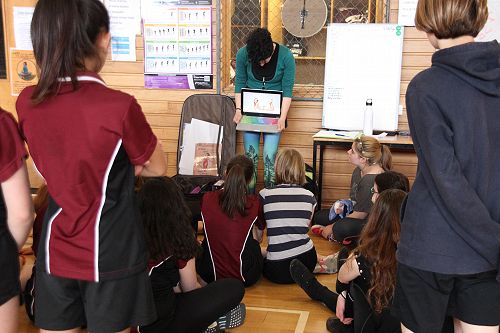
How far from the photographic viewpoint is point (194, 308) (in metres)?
2.29

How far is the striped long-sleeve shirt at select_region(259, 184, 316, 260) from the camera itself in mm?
2998

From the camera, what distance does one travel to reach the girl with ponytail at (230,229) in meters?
2.85

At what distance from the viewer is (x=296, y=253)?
3.03 meters

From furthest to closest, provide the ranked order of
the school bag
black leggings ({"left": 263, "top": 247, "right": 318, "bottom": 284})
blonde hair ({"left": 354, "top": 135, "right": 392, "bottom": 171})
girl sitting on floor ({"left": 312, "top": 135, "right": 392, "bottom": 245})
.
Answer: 1. the school bag
2. blonde hair ({"left": 354, "top": 135, "right": 392, "bottom": 171})
3. girl sitting on floor ({"left": 312, "top": 135, "right": 392, "bottom": 245})
4. black leggings ({"left": 263, "top": 247, "right": 318, "bottom": 284})

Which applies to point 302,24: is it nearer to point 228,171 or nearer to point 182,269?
point 228,171

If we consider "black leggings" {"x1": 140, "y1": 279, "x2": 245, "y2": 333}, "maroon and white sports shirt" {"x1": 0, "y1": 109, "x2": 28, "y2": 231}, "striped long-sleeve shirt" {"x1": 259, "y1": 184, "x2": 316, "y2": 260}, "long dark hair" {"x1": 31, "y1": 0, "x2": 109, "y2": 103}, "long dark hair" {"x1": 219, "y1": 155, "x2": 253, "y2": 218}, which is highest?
"long dark hair" {"x1": 31, "y1": 0, "x2": 109, "y2": 103}

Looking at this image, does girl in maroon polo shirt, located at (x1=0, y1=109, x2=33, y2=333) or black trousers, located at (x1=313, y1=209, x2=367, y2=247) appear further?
black trousers, located at (x1=313, y1=209, x2=367, y2=247)

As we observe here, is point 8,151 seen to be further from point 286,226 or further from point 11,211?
point 286,226

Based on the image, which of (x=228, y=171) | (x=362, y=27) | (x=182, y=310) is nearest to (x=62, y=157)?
(x=182, y=310)

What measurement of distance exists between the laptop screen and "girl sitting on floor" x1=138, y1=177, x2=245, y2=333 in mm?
2041

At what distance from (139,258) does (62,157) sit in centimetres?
30

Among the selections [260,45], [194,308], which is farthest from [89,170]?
[260,45]

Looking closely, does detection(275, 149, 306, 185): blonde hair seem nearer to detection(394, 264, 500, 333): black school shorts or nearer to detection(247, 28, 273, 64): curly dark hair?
detection(247, 28, 273, 64): curly dark hair


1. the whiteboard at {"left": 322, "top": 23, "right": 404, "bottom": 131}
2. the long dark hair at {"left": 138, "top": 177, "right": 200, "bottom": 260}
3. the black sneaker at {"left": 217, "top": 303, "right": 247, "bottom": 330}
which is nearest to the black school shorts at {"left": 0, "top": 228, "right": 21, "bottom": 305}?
the long dark hair at {"left": 138, "top": 177, "right": 200, "bottom": 260}
